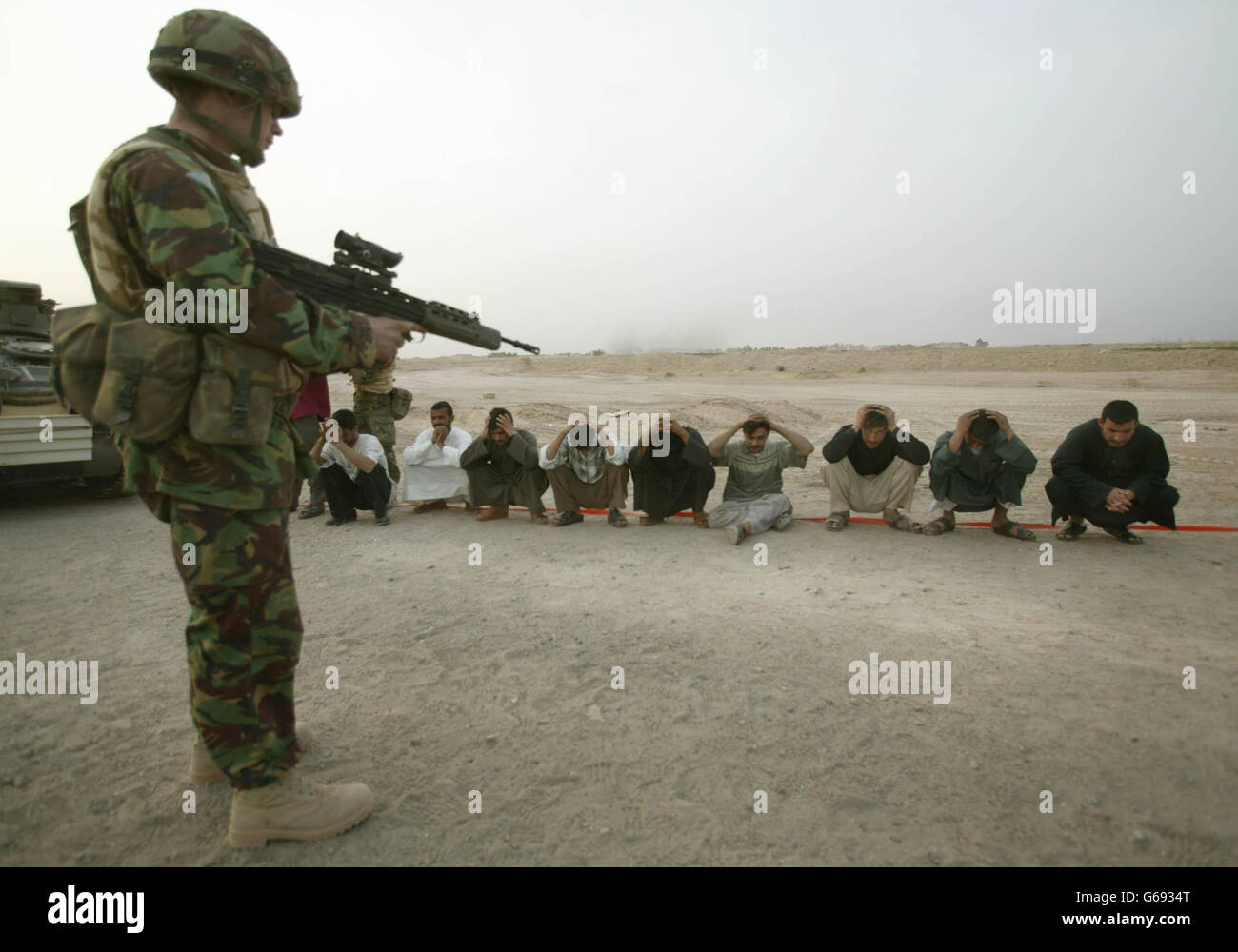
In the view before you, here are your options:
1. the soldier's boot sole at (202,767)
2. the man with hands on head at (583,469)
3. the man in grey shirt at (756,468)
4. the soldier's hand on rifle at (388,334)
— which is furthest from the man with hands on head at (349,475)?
the soldier's hand on rifle at (388,334)

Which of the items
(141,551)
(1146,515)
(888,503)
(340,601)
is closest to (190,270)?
(340,601)

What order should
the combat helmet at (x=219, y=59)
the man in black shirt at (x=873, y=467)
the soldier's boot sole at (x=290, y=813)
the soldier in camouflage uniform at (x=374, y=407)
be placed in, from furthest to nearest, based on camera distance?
the soldier in camouflage uniform at (x=374, y=407)
the man in black shirt at (x=873, y=467)
the soldier's boot sole at (x=290, y=813)
the combat helmet at (x=219, y=59)

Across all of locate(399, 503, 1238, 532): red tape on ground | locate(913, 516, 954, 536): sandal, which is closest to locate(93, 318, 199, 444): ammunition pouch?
locate(399, 503, 1238, 532): red tape on ground

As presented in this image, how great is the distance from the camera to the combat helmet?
1615mm

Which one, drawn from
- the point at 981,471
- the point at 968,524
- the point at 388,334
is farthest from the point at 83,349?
the point at 968,524

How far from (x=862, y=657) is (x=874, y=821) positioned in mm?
1081

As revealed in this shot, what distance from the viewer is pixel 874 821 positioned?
1.90 meters

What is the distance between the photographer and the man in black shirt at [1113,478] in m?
Answer: 4.61

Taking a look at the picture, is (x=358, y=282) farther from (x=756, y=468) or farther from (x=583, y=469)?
(x=756, y=468)

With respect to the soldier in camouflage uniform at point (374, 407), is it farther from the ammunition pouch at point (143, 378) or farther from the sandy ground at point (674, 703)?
the ammunition pouch at point (143, 378)

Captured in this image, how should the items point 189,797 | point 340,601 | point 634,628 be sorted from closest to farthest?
point 189,797
point 634,628
point 340,601

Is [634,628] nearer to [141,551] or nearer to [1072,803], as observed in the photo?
[1072,803]

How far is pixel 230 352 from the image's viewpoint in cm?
159

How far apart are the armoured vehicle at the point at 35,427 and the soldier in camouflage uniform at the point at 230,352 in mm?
4522
